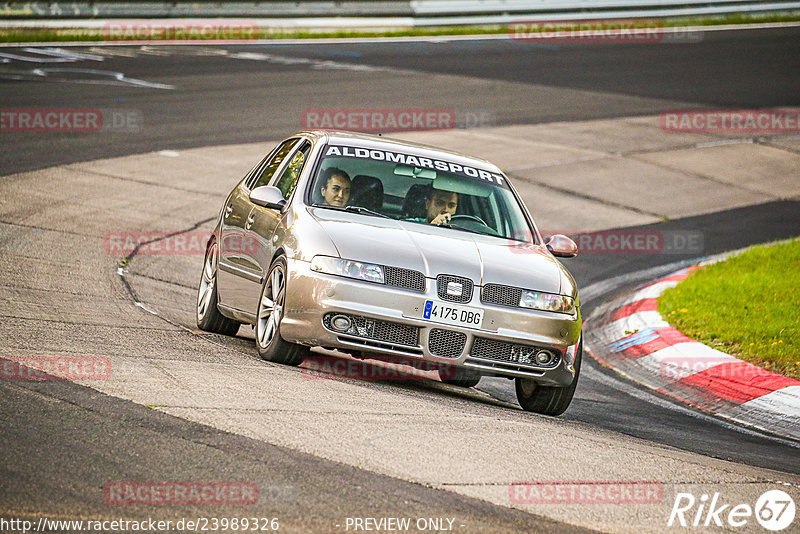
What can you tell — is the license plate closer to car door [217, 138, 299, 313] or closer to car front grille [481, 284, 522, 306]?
car front grille [481, 284, 522, 306]

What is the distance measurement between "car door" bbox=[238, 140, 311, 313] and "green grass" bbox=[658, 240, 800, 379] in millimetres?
3862

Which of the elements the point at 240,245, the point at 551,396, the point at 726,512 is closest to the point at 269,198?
the point at 240,245

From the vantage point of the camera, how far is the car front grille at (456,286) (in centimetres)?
730

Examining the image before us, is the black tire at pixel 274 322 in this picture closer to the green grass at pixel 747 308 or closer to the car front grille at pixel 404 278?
the car front grille at pixel 404 278

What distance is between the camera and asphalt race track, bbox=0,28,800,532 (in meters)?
4.92

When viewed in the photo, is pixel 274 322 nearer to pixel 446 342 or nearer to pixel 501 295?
pixel 446 342

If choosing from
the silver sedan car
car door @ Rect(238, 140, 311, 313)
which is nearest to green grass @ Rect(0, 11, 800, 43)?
car door @ Rect(238, 140, 311, 313)

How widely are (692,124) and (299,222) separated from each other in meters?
16.4

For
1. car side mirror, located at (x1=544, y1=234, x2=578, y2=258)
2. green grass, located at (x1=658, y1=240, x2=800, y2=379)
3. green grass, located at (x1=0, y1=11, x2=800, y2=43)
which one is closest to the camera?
car side mirror, located at (x1=544, y1=234, x2=578, y2=258)

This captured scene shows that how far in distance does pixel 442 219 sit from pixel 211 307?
1998 mm

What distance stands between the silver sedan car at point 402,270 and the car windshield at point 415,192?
10mm

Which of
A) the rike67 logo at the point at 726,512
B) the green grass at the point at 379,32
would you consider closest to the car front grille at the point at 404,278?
the rike67 logo at the point at 726,512

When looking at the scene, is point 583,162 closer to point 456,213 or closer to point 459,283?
point 456,213

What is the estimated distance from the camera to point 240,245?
877 cm
